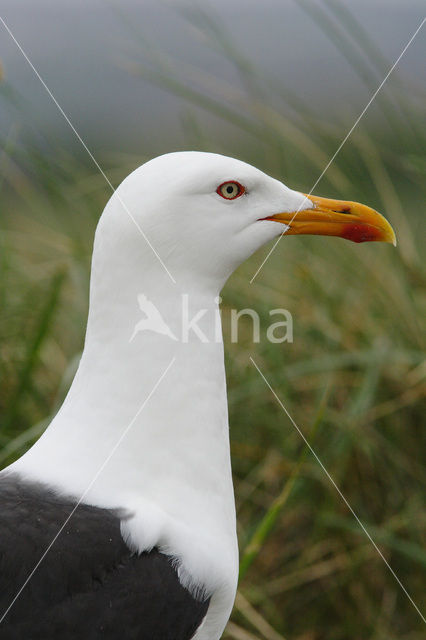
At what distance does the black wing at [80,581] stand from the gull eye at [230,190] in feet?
2.86

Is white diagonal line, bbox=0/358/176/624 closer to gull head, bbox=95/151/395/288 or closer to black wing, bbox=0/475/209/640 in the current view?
black wing, bbox=0/475/209/640

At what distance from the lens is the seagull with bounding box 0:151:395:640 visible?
2.22m

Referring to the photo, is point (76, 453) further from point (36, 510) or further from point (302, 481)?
point (302, 481)

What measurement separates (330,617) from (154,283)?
5.90 feet

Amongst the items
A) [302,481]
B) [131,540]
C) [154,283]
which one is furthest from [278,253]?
[131,540]

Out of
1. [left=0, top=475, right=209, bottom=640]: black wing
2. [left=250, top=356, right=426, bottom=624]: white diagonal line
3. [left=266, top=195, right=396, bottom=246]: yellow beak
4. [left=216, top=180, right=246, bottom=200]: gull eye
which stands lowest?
[left=250, top=356, right=426, bottom=624]: white diagonal line

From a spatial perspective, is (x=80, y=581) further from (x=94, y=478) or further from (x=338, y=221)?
(x=338, y=221)

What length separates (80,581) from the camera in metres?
2.15

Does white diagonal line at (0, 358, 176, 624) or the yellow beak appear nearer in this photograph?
white diagonal line at (0, 358, 176, 624)

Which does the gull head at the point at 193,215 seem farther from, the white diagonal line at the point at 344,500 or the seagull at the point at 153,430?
the white diagonal line at the point at 344,500

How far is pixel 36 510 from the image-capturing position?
223 cm

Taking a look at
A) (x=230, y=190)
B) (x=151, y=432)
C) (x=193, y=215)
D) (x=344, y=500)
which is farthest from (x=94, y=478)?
(x=344, y=500)

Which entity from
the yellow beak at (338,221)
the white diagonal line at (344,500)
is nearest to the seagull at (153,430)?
the yellow beak at (338,221)

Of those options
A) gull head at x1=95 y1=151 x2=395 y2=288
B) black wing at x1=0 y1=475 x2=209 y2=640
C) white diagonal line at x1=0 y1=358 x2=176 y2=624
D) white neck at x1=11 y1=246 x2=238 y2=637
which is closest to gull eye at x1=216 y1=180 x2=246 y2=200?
gull head at x1=95 y1=151 x2=395 y2=288
